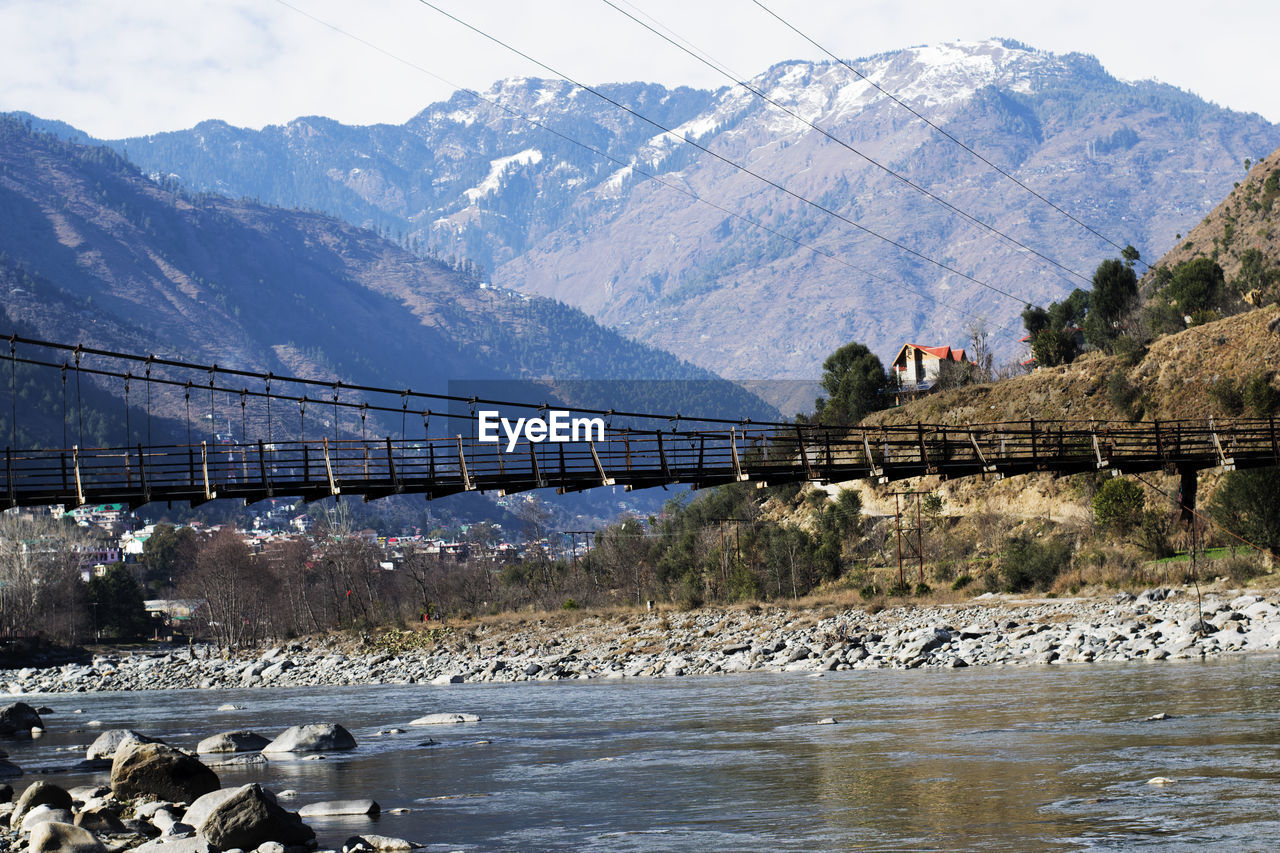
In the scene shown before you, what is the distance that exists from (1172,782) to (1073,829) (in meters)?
2.83

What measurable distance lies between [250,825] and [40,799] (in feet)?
15.0

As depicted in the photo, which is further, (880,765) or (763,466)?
(763,466)

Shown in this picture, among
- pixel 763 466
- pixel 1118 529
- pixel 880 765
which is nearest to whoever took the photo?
pixel 880 765

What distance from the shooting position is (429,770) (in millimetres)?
21203

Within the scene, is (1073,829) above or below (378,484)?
below

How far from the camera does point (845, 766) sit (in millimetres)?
18531

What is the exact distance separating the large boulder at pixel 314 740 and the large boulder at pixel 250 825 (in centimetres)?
999

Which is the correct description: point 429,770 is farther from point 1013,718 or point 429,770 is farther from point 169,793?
point 1013,718

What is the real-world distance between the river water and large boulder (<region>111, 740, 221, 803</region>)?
144 cm

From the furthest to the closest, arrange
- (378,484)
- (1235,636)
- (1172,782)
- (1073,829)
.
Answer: (1235,636) < (378,484) < (1172,782) < (1073,829)

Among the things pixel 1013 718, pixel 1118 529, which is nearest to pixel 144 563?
pixel 1118 529

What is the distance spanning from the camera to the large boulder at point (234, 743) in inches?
998

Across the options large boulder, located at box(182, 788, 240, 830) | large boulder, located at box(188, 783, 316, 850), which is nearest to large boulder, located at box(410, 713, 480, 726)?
large boulder, located at box(182, 788, 240, 830)

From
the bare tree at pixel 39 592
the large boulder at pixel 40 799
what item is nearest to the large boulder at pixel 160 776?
the large boulder at pixel 40 799
